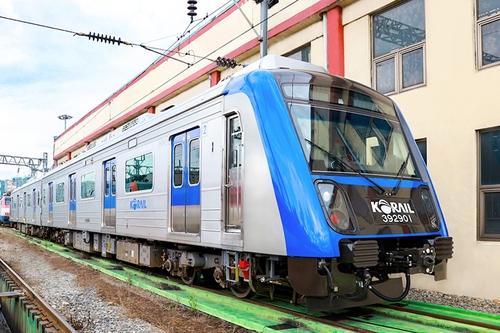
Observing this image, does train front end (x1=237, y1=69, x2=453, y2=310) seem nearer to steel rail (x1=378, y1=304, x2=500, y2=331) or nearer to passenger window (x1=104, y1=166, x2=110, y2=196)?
steel rail (x1=378, y1=304, x2=500, y2=331)

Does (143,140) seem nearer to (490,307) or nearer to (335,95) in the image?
(335,95)

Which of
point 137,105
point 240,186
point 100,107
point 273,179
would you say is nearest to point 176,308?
point 240,186

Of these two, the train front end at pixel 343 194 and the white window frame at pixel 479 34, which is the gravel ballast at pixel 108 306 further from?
the white window frame at pixel 479 34

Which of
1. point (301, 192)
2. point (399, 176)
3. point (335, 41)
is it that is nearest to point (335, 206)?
point (301, 192)

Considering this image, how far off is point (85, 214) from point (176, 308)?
804cm

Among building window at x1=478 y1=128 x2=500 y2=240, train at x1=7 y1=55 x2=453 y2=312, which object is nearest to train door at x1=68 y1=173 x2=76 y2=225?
train at x1=7 y1=55 x2=453 y2=312

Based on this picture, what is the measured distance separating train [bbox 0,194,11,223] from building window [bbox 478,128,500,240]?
41.8 metres

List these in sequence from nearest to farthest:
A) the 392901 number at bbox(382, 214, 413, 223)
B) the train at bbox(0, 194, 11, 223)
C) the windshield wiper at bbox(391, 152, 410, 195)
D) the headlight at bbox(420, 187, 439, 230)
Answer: the 392901 number at bbox(382, 214, 413, 223) → the windshield wiper at bbox(391, 152, 410, 195) → the headlight at bbox(420, 187, 439, 230) → the train at bbox(0, 194, 11, 223)

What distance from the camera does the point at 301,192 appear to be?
5484mm

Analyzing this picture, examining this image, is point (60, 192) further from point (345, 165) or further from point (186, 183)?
point (345, 165)

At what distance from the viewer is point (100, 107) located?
3144 centimetres

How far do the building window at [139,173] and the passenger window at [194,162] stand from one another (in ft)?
5.50

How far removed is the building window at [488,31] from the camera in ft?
26.2

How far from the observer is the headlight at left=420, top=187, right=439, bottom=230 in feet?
20.8
